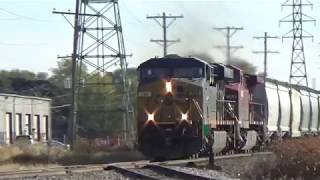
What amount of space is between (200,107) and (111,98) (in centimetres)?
6682

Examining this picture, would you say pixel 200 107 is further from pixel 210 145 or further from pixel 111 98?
pixel 111 98

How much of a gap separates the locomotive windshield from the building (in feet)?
111

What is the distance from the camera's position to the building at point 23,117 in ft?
200

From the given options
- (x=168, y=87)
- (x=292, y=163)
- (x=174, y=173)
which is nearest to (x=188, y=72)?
(x=168, y=87)

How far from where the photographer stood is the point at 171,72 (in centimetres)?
2430

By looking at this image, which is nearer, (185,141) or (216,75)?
(185,141)

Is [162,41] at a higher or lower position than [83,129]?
higher

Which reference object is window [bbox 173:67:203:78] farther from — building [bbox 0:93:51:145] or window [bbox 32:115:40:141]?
window [bbox 32:115:40:141]

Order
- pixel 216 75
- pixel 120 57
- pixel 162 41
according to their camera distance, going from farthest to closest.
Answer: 1. pixel 162 41
2. pixel 120 57
3. pixel 216 75

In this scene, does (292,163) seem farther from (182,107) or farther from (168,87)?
(168,87)

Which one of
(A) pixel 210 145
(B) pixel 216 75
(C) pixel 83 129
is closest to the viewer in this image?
(A) pixel 210 145

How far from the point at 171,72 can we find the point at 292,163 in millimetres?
6063

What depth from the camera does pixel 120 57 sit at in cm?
4297

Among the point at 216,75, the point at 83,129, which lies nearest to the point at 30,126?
the point at 83,129
